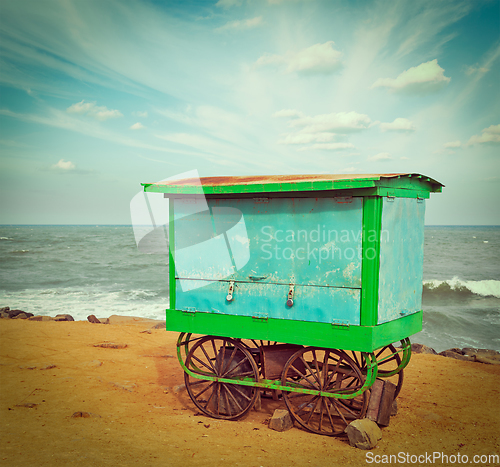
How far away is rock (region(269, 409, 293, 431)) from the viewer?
5820 millimetres

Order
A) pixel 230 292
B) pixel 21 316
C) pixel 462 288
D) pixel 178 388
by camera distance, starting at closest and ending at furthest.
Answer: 1. pixel 230 292
2. pixel 178 388
3. pixel 21 316
4. pixel 462 288

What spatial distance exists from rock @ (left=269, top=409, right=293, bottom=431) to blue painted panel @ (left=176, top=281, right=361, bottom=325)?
4.70 ft

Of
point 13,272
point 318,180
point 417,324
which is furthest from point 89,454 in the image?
point 13,272

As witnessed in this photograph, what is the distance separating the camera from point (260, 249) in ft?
19.2

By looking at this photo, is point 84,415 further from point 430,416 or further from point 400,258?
point 430,416

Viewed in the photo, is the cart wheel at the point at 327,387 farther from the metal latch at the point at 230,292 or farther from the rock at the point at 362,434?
the metal latch at the point at 230,292

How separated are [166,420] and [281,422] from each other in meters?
1.73

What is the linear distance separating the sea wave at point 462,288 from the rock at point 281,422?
21240 mm

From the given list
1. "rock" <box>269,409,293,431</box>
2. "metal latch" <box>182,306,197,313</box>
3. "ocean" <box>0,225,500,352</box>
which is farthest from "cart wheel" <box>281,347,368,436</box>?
"ocean" <box>0,225,500,352</box>

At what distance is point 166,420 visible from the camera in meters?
6.22

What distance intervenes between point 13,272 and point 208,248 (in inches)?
1321

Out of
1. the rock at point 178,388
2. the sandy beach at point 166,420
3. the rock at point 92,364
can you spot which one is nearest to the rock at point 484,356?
the sandy beach at point 166,420

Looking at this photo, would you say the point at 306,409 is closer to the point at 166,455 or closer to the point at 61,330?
the point at 166,455

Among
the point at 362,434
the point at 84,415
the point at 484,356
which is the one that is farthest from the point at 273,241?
the point at 484,356
